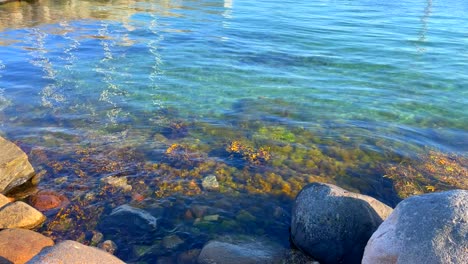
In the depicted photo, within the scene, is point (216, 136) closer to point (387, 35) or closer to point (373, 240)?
point (373, 240)

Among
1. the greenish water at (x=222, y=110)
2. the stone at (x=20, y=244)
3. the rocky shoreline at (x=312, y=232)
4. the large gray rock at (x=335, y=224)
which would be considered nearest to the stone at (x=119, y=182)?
the greenish water at (x=222, y=110)

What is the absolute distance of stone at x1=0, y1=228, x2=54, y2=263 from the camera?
18.6 ft

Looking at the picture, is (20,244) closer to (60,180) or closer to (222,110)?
(60,180)

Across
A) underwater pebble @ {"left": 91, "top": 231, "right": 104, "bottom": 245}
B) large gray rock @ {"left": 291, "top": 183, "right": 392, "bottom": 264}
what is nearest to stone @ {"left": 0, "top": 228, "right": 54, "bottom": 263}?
underwater pebble @ {"left": 91, "top": 231, "right": 104, "bottom": 245}

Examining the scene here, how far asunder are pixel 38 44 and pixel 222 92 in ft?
34.0

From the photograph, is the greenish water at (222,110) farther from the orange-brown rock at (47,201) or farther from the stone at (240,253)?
the stone at (240,253)

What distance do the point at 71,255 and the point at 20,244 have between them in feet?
5.32

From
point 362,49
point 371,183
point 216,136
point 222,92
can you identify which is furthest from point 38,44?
point 371,183

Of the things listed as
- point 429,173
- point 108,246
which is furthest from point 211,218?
point 429,173

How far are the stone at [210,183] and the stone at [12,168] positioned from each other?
3430mm

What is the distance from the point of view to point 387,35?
2311cm

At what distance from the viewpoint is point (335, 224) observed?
631 cm

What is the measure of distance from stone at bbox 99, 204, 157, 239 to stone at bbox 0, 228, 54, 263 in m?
1.03

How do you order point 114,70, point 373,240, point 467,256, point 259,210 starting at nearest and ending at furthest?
point 467,256
point 373,240
point 259,210
point 114,70
